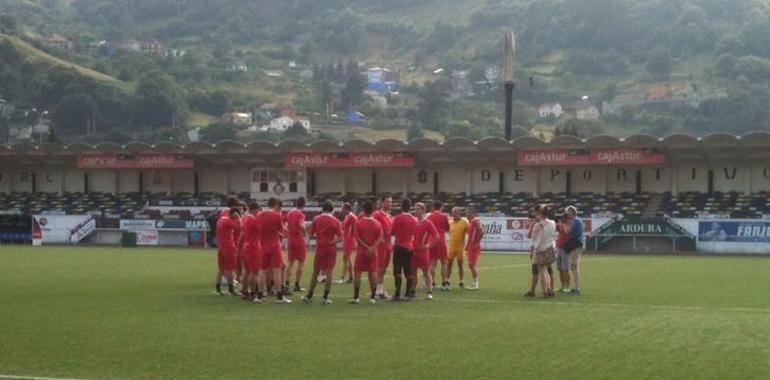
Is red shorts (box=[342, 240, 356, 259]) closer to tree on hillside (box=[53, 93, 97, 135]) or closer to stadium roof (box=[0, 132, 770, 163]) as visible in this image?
stadium roof (box=[0, 132, 770, 163])

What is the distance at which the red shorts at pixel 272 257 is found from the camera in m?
21.0

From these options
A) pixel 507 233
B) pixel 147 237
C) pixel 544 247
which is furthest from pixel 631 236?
pixel 544 247

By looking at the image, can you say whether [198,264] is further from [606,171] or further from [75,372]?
[606,171]

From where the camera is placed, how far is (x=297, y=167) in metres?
62.8

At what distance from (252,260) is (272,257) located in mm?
416

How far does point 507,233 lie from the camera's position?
49.2 meters

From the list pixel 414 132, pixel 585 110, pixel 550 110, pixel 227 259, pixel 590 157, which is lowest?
pixel 227 259

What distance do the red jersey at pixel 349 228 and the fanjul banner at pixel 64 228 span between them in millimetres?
34845

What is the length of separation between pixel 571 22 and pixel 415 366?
186 metres

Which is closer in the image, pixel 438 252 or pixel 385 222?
pixel 385 222

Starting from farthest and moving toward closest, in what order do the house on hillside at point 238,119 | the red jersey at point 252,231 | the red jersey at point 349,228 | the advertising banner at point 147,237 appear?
the house on hillside at point 238,119 < the advertising banner at point 147,237 < the red jersey at point 349,228 < the red jersey at point 252,231

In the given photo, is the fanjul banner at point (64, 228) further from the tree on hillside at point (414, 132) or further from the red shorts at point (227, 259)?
the tree on hillside at point (414, 132)

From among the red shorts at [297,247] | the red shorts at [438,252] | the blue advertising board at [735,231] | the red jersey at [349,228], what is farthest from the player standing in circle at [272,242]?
the blue advertising board at [735,231]

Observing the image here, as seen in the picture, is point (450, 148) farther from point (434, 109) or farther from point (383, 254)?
point (434, 109)
